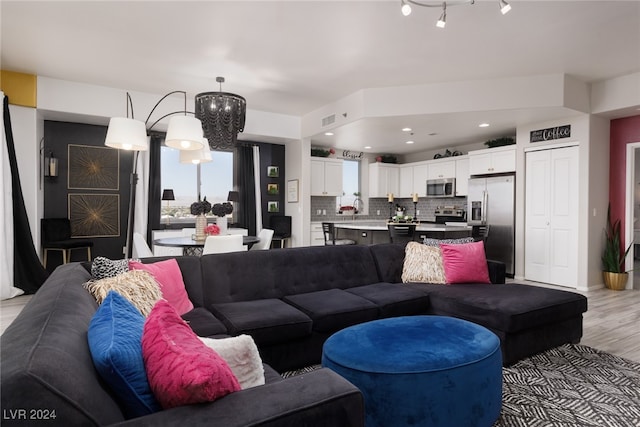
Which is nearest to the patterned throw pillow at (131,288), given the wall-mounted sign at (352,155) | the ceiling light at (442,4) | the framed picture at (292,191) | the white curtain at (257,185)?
the ceiling light at (442,4)

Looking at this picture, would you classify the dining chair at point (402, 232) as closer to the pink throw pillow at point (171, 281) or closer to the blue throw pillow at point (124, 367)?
the pink throw pillow at point (171, 281)

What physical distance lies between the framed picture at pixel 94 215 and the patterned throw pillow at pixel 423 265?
16.0 ft

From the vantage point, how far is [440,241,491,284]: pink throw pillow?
3457mm

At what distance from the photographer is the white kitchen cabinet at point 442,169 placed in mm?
7891

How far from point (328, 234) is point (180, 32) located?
4.06m

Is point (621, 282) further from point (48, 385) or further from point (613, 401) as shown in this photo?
point (48, 385)

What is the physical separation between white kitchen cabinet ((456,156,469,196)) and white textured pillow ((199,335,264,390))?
710 cm

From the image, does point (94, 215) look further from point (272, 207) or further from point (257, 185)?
point (272, 207)

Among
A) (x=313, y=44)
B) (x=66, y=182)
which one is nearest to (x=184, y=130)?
(x=313, y=44)

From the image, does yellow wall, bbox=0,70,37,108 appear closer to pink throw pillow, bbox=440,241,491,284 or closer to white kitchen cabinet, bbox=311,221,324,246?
white kitchen cabinet, bbox=311,221,324,246

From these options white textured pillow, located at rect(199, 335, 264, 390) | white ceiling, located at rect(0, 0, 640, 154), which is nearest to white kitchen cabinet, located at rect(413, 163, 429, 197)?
white ceiling, located at rect(0, 0, 640, 154)

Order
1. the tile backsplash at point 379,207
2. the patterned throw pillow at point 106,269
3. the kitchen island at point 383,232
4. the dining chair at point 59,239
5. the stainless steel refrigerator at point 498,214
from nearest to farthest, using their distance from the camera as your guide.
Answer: the patterned throw pillow at point 106,269, the dining chair at point 59,239, the kitchen island at point 383,232, the stainless steel refrigerator at point 498,214, the tile backsplash at point 379,207

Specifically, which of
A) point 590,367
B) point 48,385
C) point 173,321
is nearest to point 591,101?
point 590,367

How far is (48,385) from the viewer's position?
2.72 feet
